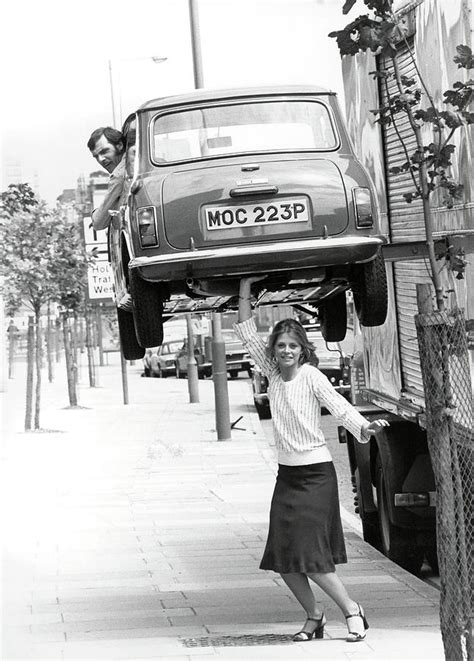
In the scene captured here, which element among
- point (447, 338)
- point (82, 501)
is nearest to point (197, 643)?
point (447, 338)

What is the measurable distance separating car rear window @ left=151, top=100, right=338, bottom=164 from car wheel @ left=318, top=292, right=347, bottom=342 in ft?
4.10

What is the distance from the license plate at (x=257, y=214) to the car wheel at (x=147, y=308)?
0.57 metres

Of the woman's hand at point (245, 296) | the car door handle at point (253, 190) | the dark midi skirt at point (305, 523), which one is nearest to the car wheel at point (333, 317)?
the woman's hand at point (245, 296)

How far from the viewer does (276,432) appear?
8117mm

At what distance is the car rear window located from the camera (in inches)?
339

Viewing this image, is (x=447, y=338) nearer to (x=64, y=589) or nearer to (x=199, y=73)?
(x=64, y=589)

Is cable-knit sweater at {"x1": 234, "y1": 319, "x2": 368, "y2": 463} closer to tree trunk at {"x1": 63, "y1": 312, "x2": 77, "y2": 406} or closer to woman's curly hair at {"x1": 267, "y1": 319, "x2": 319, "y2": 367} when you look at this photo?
woman's curly hair at {"x1": 267, "y1": 319, "x2": 319, "y2": 367}

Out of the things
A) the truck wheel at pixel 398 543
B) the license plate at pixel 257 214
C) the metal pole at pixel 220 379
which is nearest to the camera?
the license plate at pixel 257 214

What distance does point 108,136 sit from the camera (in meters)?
9.28

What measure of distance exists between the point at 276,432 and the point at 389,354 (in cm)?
332

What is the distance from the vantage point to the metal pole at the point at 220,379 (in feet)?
74.6

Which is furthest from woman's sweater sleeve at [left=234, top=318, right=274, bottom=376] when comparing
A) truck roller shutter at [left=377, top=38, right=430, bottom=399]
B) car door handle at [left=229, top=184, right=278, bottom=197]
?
truck roller shutter at [left=377, top=38, right=430, bottom=399]

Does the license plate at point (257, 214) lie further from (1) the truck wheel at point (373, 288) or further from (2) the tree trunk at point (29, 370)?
(2) the tree trunk at point (29, 370)

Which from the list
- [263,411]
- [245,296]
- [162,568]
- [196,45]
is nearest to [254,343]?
[245,296]
